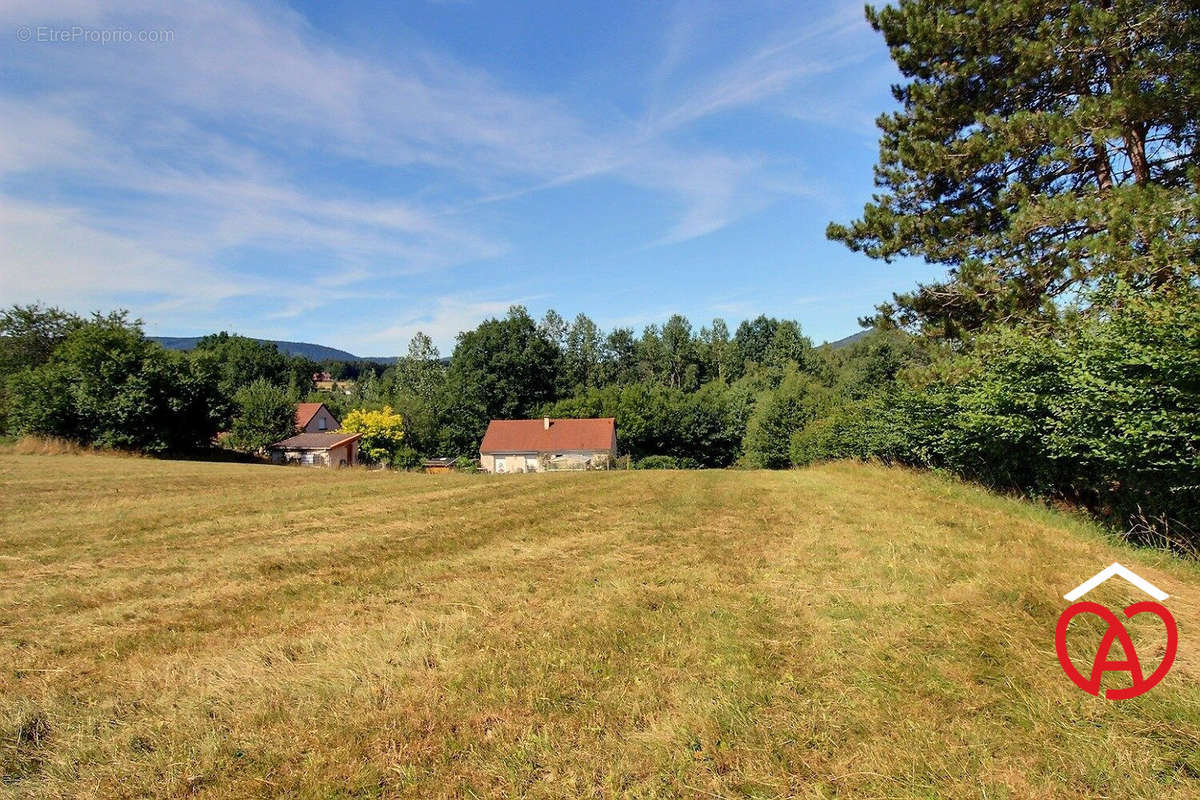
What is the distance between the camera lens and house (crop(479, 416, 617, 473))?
5641cm

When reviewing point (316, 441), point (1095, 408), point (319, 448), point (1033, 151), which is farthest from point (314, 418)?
point (1095, 408)

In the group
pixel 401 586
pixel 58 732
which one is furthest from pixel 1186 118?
pixel 58 732

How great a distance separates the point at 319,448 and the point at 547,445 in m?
22.7

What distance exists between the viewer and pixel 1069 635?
13.6 feet

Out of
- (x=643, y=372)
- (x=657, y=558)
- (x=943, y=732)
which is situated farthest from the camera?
(x=643, y=372)

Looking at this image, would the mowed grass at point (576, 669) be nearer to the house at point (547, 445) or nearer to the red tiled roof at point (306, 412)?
the house at point (547, 445)

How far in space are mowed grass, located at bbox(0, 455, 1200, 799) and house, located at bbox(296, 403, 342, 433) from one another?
62201 millimetres

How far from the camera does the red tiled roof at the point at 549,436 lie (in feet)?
187

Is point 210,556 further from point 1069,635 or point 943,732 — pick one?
point 1069,635

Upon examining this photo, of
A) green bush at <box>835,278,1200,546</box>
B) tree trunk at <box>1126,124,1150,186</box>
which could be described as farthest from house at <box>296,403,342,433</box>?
tree trunk at <box>1126,124,1150,186</box>

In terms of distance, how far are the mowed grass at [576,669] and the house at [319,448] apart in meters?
50.0

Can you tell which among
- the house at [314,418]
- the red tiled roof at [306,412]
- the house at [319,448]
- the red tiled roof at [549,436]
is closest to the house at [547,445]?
the red tiled roof at [549,436]

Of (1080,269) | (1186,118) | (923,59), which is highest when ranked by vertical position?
(923,59)

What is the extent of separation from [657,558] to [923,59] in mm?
13682
